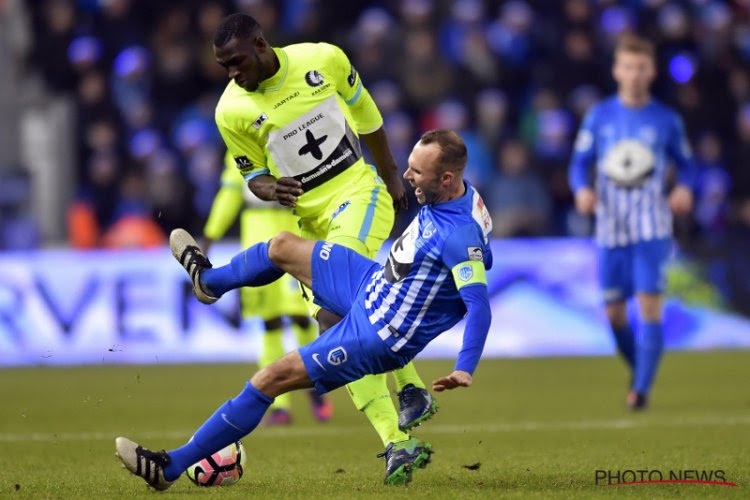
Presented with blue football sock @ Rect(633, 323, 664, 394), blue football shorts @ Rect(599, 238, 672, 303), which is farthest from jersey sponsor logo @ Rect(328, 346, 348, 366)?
blue football shorts @ Rect(599, 238, 672, 303)

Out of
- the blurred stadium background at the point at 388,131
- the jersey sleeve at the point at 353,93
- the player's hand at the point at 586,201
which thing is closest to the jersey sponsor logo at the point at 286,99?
the jersey sleeve at the point at 353,93

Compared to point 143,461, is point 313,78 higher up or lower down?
higher up

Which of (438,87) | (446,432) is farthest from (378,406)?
(438,87)

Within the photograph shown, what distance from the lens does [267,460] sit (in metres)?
7.68

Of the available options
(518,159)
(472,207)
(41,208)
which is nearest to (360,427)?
(472,207)

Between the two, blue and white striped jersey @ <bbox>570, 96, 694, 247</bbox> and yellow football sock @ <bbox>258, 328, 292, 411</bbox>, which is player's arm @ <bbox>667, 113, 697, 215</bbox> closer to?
blue and white striped jersey @ <bbox>570, 96, 694, 247</bbox>

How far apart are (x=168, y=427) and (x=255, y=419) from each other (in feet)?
11.2

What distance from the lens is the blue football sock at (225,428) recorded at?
608 cm

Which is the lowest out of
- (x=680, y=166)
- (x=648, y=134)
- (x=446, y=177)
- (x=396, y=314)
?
(x=680, y=166)

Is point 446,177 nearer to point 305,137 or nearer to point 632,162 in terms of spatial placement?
point 305,137

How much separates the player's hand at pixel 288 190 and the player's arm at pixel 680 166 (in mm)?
4271

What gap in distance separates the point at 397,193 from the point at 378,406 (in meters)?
1.37

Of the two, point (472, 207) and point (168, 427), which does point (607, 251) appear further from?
point (472, 207)

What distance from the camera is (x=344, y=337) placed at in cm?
611
